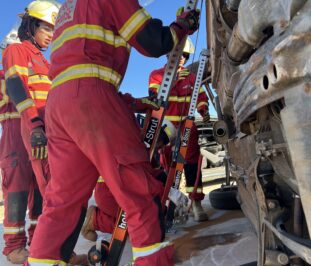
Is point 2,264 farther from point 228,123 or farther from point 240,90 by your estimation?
point 240,90

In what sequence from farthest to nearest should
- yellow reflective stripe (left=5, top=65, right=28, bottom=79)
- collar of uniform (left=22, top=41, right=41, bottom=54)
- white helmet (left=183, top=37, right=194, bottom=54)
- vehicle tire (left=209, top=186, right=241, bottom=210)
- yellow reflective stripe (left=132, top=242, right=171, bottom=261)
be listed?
white helmet (left=183, top=37, right=194, bottom=54) < vehicle tire (left=209, top=186, right=241, bottom=210) < collar of uniform (left=22, top=41, right=41, bottom=54) < yellow reflective stripe (left=5, top=65, right=28, bottom=79) < yellow reflective stripe (left=132, top=242, right=171, bottom=261)

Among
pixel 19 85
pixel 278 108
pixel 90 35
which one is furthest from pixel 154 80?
pixel 278 108

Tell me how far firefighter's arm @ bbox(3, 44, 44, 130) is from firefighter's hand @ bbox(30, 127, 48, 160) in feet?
0.22

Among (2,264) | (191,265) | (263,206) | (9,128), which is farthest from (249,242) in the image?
(9,128)

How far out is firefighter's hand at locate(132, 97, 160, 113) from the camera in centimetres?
207

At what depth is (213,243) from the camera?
2604mm

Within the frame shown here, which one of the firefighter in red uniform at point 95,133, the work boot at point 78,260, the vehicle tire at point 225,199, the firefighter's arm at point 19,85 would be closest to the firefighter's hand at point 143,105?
the firefighter in red uniform at point 95,133

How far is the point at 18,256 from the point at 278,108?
2495 mm

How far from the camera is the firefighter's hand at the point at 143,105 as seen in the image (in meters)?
2.07

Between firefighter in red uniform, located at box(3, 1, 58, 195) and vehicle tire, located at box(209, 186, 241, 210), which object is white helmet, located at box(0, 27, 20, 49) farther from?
vehicle tire, located at box(209, 186, 241, 210)

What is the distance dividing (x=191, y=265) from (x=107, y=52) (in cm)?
149

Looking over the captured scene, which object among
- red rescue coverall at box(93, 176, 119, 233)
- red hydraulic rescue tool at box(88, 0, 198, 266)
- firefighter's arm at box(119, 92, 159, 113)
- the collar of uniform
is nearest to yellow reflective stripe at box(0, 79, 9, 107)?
the collar of uniform

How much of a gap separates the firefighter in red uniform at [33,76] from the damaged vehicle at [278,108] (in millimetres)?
1727

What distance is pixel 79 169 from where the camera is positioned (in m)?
1.75
